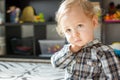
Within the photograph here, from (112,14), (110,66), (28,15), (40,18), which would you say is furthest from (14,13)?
(110,66)

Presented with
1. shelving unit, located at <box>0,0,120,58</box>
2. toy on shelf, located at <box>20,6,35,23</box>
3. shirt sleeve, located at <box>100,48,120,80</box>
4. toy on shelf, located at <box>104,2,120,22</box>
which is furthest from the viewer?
toy on shelf, located at <box>20,6,35,23</box>

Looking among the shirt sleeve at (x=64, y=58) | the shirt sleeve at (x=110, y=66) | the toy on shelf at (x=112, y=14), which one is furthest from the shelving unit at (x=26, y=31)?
the shirt sleeve at (x=110, y=66)

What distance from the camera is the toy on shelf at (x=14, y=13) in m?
2.80

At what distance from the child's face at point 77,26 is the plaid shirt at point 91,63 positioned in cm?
4

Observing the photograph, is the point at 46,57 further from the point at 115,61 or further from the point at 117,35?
the point at 115,61

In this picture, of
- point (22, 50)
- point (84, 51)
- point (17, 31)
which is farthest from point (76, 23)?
point (17, 31)

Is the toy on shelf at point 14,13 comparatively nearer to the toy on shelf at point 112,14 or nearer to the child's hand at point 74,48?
the toy on shelf at point 112,14

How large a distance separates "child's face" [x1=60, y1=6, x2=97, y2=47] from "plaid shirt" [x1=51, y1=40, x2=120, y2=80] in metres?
0.04

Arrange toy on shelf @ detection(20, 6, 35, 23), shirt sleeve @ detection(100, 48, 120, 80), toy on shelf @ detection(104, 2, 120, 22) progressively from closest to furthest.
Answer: shirt sleeve @ detection(100, 48, 120, 80), toy on shelf @ detection(104, 2, 120, 22), toy on shelf @ detection(20, 6, 35, 23)

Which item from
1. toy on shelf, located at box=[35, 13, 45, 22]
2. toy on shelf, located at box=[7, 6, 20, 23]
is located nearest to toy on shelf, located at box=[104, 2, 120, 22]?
toy on shelf, located at box=[35, 13, 45, 22]

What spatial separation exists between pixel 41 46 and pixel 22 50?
228 millimetres

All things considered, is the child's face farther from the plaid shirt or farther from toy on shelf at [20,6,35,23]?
toy on shelf at [20,6,35,23]

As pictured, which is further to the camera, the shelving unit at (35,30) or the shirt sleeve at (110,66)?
the shelving unit at (35,30)

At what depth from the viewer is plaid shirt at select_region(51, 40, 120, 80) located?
0.74 meters
